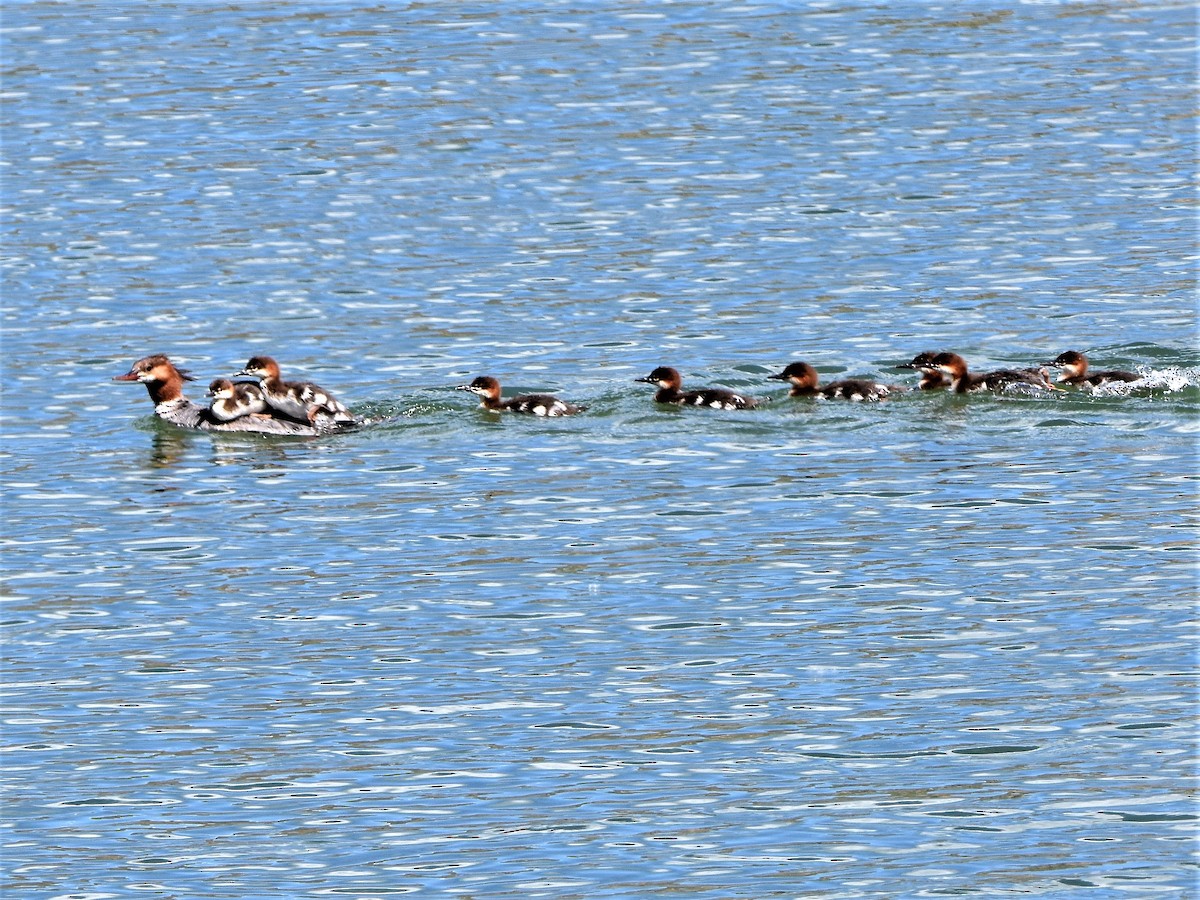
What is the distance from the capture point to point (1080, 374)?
13391 millimetres

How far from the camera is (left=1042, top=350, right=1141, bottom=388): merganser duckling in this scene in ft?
43.6

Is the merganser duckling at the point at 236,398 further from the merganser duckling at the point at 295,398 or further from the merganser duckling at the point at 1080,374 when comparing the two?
the merganser duckling at the point at 1080,374

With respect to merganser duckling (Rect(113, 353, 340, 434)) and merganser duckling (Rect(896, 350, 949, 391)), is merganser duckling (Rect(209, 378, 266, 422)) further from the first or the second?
merganser duckling (Rect(896, 350, 949, 391))

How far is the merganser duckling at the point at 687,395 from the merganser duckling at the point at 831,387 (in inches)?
10.1

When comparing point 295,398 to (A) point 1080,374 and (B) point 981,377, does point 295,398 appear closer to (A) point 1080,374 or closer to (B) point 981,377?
(B) point 981,377

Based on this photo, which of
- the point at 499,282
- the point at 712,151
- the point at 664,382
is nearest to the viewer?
the point at 664,382

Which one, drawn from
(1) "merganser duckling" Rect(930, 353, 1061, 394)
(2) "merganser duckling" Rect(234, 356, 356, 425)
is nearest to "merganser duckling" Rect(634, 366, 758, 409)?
(1) "merganser duckling" Rect(930, 353, 1061, 394)

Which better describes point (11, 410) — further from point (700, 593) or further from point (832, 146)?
point (832, 146)

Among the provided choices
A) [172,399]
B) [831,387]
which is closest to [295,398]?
[172,399]

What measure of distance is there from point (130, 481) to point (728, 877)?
20.0ft

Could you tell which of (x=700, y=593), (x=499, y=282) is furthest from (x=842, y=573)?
(x=499, y=282)

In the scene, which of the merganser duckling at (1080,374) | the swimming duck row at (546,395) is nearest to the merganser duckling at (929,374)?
the swimming duck row at (546,395)

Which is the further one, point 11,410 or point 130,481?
point 11,410

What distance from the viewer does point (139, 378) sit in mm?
13984
